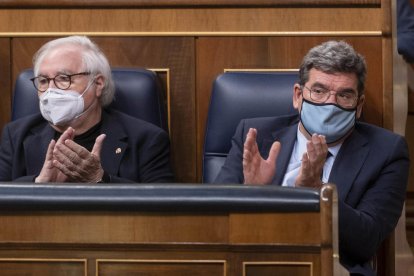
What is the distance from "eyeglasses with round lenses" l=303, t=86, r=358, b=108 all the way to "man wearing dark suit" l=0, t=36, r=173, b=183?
391 mm

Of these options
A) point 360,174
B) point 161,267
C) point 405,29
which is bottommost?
point 161,267

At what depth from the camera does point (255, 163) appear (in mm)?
2078

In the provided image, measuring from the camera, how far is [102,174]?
2244 mm

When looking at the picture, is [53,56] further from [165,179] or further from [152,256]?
[152,256]

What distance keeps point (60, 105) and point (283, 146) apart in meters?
0.50

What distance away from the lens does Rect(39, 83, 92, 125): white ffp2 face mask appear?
237cm

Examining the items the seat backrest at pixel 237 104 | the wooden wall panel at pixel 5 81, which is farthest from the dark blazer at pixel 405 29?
the wooden wall panel at pixel 5 81

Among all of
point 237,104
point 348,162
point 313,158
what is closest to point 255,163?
point 313,158

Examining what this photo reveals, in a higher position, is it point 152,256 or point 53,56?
point 53,56

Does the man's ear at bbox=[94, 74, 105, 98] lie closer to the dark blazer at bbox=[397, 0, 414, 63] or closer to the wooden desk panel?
the dark blazer at bbox=[397, 0, 414, 63]

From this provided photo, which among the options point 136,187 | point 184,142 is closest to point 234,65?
point 184,142

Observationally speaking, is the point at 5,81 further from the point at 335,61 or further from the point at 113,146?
the point at 335,61

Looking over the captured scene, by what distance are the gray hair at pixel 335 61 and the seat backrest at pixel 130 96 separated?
1.25 ft

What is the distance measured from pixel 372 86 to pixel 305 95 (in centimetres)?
32
